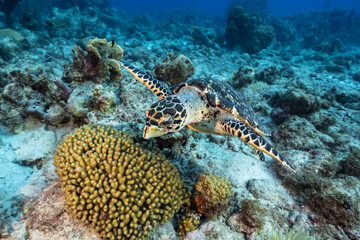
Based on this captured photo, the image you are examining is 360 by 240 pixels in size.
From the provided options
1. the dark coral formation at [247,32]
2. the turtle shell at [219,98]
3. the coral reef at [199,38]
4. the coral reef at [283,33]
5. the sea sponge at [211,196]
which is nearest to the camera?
the sea sponge at [211,196]

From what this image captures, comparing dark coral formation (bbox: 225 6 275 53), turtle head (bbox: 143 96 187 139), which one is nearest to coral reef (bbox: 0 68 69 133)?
turtle head (bbox: 143 96 187 139)

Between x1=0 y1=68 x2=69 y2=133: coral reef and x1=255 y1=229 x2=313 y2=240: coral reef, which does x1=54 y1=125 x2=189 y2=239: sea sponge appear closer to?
x1=255 y1=229 x2=313 y2=240: coral reef

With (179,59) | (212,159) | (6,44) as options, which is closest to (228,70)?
(179,59)

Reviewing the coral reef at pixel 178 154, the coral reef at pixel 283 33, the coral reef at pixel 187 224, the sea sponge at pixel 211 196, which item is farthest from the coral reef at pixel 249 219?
the coral reef at pixel 283 33

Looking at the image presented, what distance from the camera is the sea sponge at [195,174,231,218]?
8.18 feet

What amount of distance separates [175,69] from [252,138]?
3.22 metres

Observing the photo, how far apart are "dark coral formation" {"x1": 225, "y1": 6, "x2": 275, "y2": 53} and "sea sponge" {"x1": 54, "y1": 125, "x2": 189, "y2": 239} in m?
17.8

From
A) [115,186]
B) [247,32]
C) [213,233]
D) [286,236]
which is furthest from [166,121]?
[247,32]

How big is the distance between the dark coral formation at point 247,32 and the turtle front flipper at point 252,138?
16387 millimetres

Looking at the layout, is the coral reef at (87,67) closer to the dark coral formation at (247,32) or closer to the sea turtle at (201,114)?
the sea turtle at (201,114)

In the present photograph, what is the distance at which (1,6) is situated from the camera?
11.8m

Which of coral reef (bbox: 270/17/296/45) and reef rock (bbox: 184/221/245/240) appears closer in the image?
reef rock (bbox: 184/221/245/240)

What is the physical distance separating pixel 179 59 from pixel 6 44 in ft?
28.8

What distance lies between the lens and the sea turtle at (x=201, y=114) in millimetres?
2348
